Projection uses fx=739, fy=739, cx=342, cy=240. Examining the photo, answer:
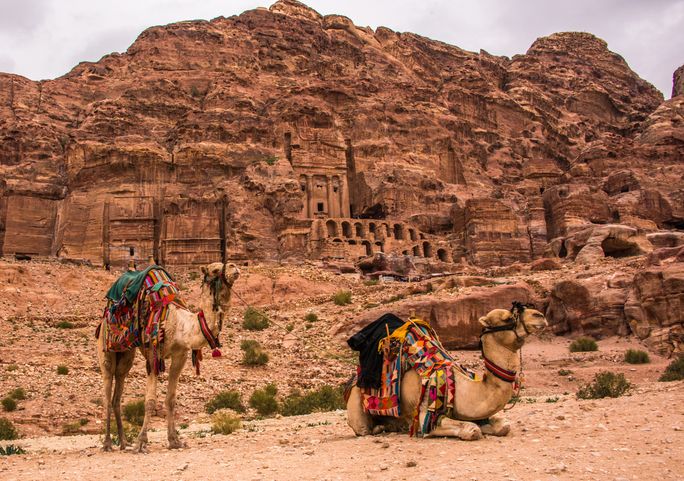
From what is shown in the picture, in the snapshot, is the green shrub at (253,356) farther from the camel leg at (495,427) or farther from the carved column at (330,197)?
the carved column at (330,197)

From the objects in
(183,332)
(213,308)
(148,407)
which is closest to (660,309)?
(213,308)

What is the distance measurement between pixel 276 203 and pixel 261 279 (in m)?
19.5

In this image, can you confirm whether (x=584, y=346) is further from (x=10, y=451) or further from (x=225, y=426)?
(x=10, y=451)

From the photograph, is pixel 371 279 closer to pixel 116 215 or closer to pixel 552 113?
pixel 116 215

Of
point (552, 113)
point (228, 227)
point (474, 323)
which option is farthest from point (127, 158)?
point (552, 113)

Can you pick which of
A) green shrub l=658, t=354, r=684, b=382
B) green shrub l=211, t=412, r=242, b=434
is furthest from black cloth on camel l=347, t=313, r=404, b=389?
green shrub l=658, t=354, r=684, b=382

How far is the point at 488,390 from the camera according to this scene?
31.0 feet

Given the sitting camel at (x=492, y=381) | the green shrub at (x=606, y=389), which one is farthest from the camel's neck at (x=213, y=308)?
the green shrub at (x=606, y=389)

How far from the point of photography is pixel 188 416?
18281 millimetres

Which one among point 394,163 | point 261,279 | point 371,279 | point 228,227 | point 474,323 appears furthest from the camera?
point 394,163

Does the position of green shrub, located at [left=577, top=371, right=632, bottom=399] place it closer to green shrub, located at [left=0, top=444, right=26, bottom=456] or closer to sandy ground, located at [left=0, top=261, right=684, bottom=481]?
sandy ground, located at [left=0, top=261, right=684, bottom=481]

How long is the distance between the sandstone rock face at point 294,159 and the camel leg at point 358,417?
43933 millimetres

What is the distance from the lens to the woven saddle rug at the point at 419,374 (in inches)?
378

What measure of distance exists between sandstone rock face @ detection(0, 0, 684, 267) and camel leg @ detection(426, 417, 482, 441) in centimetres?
4532
